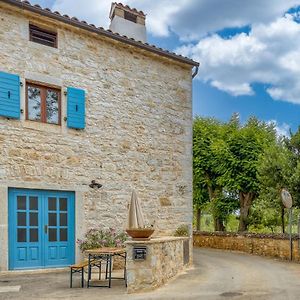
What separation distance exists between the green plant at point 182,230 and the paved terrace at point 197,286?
164 centimetres

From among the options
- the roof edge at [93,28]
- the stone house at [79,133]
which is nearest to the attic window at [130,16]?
the stone house at [79,133]

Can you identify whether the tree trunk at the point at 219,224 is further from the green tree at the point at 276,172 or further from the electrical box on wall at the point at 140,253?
the electrical box on wall at the point at 140,253

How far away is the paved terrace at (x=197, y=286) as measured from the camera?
7.19 meters

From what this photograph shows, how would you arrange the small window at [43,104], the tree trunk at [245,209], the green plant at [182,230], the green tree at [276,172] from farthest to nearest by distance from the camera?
the tree trunk at [245,209] < the green tree at [276,172] < the green plant at [182,230] < the small window at [43,104]

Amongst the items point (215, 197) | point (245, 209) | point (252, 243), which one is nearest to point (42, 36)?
point (252, 243)

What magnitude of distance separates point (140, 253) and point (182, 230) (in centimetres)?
533

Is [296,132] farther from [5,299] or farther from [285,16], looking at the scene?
[5,299]

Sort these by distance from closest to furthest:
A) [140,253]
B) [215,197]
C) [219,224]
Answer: [140,253] → [219,224] → [215,197]

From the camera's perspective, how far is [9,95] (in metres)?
10.1

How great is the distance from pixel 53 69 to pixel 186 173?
16.8ft

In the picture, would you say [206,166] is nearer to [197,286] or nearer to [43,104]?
[43,104]

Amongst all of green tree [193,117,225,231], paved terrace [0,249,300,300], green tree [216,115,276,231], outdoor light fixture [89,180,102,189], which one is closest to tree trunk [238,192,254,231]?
green tree [216,115,276,231]

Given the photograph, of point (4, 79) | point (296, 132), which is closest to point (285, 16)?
point (296, 132)

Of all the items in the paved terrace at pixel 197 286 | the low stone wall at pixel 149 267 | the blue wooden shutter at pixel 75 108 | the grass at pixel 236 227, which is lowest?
the grass at pixel 236 227
